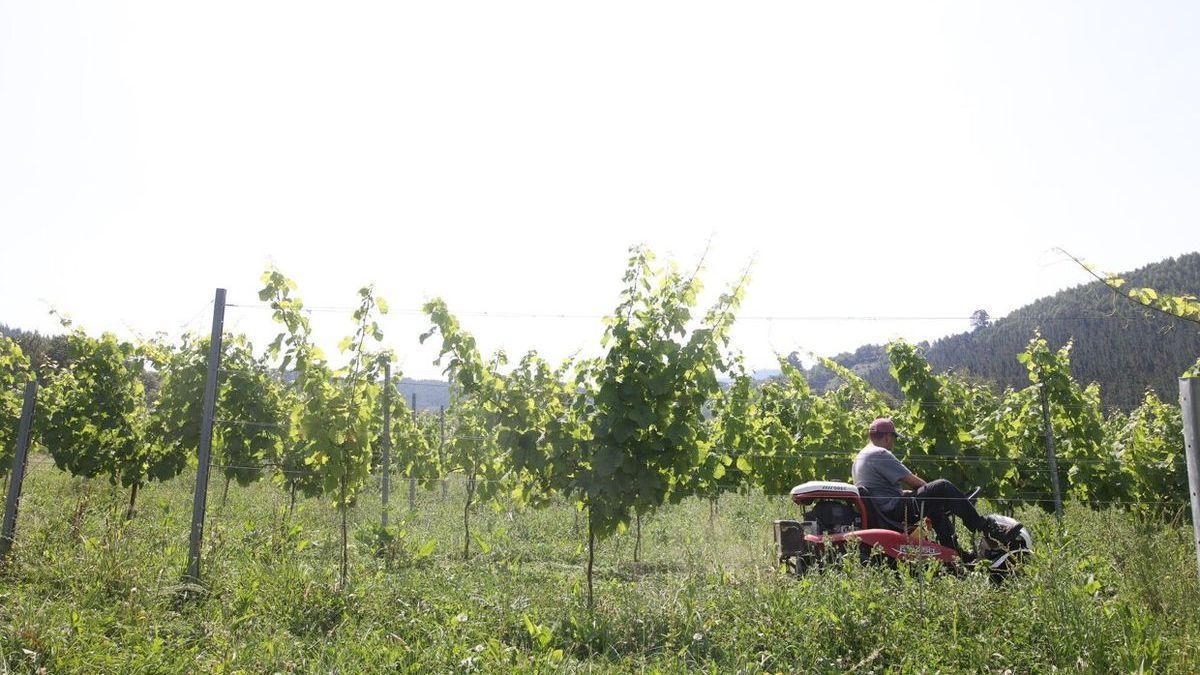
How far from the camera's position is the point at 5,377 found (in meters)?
10.9

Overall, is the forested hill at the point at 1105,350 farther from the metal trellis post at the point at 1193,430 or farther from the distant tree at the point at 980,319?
the metal trellis post at the point at 1193,430

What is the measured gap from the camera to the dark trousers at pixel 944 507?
5.69 m

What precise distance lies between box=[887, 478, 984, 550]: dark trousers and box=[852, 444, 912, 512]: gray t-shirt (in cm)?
17

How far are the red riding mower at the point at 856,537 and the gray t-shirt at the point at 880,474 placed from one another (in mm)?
88

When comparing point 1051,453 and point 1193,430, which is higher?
point 1193,430

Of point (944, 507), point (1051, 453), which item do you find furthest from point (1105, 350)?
point (944, 507)

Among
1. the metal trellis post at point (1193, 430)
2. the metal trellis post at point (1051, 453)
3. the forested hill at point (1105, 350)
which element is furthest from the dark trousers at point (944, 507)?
the forested hill at point (1105, 350)

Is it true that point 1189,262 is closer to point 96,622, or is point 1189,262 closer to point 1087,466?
point 1087,466

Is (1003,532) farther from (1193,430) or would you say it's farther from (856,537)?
(1193,430)

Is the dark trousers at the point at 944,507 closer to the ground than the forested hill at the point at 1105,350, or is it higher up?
closer to the ground

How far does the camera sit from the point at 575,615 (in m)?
5.16

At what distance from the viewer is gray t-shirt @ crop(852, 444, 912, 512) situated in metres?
6.03

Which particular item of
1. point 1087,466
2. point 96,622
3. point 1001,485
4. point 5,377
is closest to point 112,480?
point 5,377

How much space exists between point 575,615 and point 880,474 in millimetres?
2684
